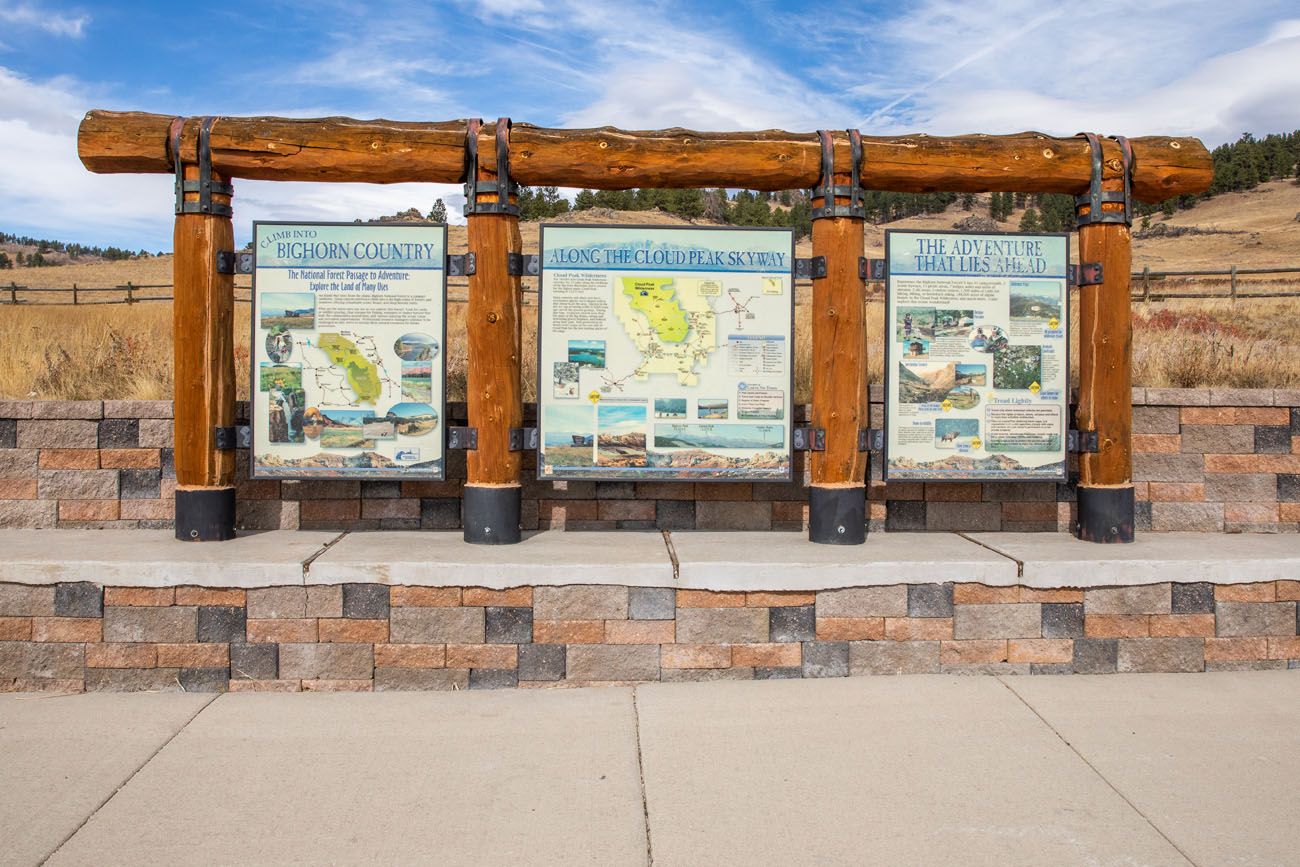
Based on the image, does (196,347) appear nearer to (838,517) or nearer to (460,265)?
(460,265)

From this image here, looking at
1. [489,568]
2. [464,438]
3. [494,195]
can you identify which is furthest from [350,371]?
[489,568]

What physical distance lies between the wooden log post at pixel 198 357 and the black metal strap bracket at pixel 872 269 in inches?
147

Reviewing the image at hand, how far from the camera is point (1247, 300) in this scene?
28.1m

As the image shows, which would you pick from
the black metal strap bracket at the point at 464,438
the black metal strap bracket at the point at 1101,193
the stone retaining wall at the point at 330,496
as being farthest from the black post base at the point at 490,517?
the black metal strap bracket at the point at 1101,193

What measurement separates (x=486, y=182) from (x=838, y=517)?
2.78 m

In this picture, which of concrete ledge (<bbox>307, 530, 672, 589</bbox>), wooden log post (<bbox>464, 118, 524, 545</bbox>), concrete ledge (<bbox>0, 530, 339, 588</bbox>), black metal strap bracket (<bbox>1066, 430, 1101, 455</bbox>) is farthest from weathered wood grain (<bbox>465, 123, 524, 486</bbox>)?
black metal strap bracket (<bbox>1066, 430, 1101, 455</bbox>)

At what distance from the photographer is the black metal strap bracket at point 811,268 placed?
5.82m

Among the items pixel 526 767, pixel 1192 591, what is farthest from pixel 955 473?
pixel 526 767

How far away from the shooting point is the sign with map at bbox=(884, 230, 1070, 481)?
5.98 metres

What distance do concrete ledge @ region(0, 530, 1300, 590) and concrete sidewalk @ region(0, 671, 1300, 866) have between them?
0.54 m

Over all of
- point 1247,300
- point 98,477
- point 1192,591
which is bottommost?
point 1192,591

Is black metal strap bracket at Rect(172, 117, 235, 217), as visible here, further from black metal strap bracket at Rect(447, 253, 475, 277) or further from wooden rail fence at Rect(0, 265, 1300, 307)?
wooden rail fence at Rect(0, 265, 1300, 307)

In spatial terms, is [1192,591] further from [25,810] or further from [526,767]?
[25,810]

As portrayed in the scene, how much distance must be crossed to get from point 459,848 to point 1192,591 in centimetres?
404
